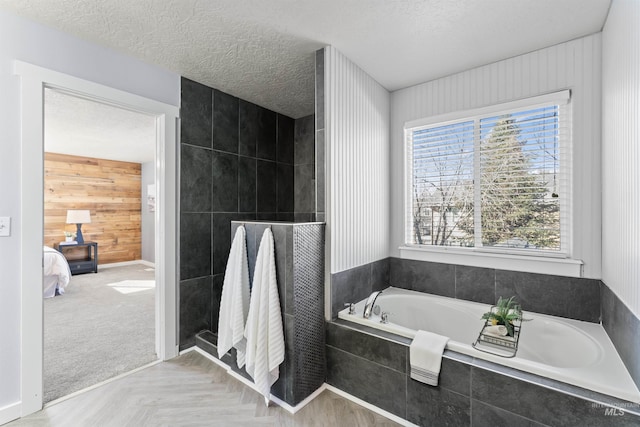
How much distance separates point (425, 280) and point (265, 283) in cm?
158

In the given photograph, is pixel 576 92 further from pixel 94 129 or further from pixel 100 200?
pixel 100 200

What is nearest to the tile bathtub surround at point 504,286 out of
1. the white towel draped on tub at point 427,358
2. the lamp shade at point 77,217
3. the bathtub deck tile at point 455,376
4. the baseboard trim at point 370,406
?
the white towel draped on tub at point 427,358

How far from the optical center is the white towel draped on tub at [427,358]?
1663mm

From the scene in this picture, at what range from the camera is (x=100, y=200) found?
614 centimetres

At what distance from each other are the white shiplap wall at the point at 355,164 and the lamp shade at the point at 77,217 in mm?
5775

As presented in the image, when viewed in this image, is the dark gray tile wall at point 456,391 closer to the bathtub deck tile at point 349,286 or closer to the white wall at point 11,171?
the bathtub deck tile at point 349,286

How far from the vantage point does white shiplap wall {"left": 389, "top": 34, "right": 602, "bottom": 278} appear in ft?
6.63

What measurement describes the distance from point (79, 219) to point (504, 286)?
6895mm

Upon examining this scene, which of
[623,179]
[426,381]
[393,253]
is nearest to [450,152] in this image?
[393,253]

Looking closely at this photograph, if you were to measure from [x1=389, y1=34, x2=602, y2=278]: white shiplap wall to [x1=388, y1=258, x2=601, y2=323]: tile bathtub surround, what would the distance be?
162 millimetres

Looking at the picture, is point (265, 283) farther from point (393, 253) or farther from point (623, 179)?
point (623, 179)

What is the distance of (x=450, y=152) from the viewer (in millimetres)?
2682

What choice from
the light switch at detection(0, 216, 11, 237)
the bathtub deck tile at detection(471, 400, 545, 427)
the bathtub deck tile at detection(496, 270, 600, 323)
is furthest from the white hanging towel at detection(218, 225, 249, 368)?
the bathtub deck tile at detection(496, 270, 600, 323)

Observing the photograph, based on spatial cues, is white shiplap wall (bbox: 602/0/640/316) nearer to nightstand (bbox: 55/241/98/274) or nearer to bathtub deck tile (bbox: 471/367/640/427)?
bathtub deck tile (bbox: 471/367/640/427)
